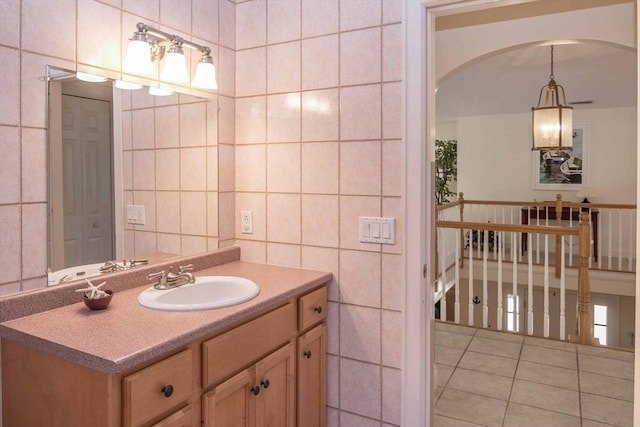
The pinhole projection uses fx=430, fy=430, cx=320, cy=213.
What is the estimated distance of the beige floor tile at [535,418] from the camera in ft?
7.65

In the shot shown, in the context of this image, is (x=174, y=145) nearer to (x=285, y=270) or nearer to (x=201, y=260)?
(x=201, y=260)

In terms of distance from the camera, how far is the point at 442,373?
2930 mm

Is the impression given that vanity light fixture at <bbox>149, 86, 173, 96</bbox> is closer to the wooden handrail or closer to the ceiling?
the wooden handrail

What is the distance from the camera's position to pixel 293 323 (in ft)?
5.57

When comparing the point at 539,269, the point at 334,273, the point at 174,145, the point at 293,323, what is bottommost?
the point at 539,269

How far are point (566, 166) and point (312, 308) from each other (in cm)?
663

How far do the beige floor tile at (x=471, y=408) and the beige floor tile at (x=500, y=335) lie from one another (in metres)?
1.01

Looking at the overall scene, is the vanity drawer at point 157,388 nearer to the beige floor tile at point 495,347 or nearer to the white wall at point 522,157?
the beige floor tile at point 495,347

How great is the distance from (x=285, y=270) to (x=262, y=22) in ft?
3.96

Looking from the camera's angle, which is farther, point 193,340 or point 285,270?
point 285,270

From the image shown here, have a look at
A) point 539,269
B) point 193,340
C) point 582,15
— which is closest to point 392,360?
point 193,340

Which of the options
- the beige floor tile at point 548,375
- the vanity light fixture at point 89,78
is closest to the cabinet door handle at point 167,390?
the vanity light fixture at point 89,78

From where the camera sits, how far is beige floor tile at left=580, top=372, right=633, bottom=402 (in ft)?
8.63


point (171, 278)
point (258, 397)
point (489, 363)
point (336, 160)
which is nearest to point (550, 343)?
point (489, 363)
